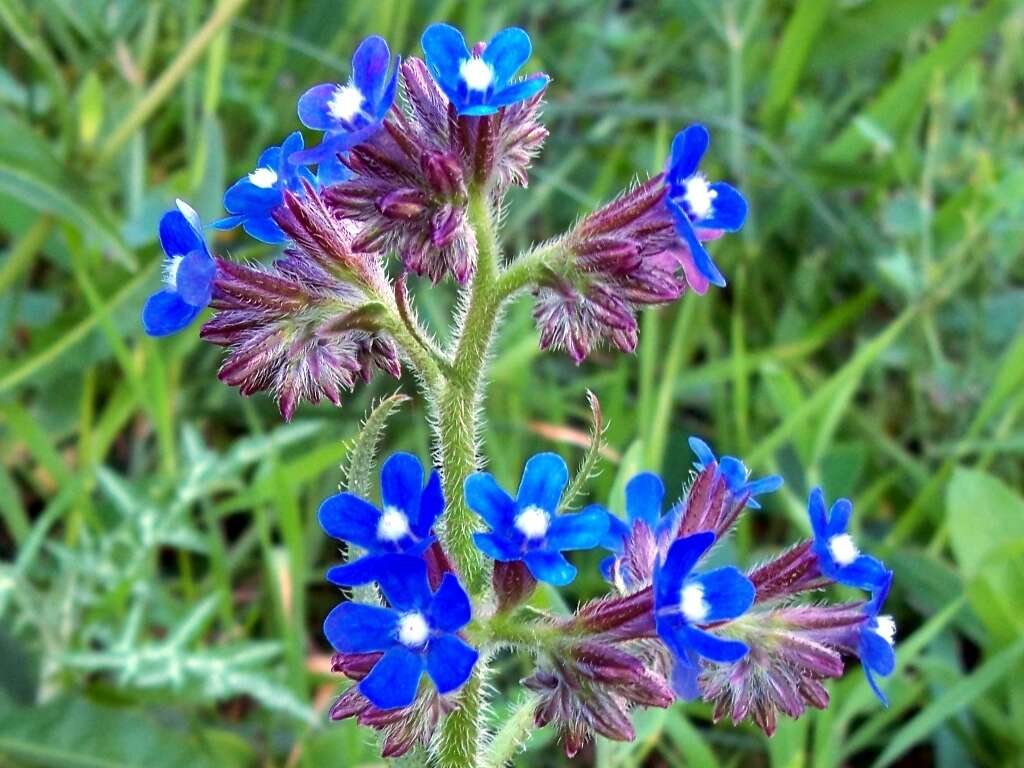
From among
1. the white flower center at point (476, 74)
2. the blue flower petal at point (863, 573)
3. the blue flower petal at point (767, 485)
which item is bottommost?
the blue flower petal at point (863, 573)

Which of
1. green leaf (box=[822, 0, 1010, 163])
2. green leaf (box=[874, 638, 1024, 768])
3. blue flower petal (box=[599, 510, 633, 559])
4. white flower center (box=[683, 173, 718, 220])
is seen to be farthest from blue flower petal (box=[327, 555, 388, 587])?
green leaf (box=[822, 0, 1010, 163])

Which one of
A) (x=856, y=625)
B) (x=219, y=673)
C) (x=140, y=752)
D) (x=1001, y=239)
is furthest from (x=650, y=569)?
(x=1001, y=239)

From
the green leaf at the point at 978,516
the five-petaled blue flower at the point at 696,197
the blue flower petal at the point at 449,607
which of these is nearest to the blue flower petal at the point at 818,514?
the five-petaled blue flower at the point at 696,197

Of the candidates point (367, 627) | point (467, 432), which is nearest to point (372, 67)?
point (467, 432)

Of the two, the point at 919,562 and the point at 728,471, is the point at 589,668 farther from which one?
the point at 919,562

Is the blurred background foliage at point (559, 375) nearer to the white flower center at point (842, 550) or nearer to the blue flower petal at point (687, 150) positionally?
the white flower center at point (842, 550)

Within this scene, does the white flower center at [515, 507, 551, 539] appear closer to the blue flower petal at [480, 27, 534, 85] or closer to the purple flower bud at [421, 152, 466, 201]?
the purple flower bud at [421, 152, 466, 201]
